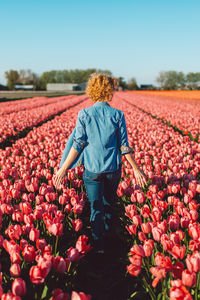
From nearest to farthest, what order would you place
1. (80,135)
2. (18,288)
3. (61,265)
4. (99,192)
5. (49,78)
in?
(18,288)
(61,265)
(80,135)
(99,192)
(49,78)

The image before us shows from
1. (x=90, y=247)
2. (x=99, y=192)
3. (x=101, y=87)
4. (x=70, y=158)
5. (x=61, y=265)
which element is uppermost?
(x=101, y=87)

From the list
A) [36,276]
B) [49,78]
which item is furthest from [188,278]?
[49,78]

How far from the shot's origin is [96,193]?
2836mm

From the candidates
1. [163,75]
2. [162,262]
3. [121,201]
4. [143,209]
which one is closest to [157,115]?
[121,201]

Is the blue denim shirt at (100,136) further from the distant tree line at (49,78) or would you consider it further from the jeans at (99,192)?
the distant tree line at (49,78)

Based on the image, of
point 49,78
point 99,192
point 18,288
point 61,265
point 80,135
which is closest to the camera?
point 18,288

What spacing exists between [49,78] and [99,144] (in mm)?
163986

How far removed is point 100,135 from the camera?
2.72 meters

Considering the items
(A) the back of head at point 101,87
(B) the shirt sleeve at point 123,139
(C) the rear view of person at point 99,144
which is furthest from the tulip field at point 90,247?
(A) the back of head at point 101,87

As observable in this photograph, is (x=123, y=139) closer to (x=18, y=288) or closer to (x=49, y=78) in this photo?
(x=18, y=288)

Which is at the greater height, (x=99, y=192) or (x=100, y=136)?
(x=100, y=136)

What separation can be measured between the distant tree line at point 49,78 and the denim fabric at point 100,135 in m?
113

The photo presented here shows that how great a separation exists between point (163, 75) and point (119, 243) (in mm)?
144367

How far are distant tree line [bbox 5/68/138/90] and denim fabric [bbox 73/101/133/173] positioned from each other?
112968 mm
